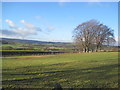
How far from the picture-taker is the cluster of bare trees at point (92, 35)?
49.2 m

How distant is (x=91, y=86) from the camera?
22.8ft

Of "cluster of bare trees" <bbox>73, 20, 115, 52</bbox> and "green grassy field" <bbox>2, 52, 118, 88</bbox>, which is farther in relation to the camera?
"cluster of bare trees" <bbox>73, 20, 115, 52</bbox>

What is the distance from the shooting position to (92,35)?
49281 mm

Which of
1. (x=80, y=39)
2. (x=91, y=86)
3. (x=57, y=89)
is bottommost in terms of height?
(x=91, y=86)

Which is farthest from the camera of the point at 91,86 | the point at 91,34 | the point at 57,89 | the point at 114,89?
the point at 91,34

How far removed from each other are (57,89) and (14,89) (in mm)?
2566

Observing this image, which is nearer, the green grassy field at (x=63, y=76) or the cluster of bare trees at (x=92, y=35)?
the green grassy field at (x=63, y=76)

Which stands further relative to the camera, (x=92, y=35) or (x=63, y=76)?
(x=92, y=35)

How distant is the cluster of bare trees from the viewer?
49.2 meters

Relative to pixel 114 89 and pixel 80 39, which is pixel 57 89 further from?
pixel 80 39

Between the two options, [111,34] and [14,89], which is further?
[111,34]

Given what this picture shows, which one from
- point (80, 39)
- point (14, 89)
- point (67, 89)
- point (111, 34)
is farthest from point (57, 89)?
point (111, 34)

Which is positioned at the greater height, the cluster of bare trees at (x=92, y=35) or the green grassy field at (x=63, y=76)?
the cluster of bare trees at (x=92, y=35)

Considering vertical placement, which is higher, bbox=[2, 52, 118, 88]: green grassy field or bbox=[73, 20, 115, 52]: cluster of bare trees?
bbox=[73, 20, 115, 52]: cluster of bare trees
